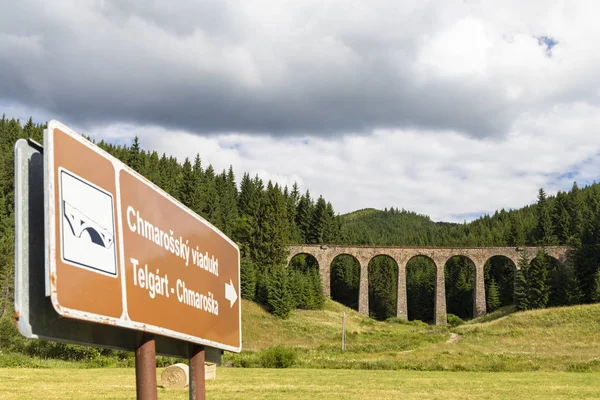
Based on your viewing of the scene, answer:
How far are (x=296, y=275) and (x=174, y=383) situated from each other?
55.9m

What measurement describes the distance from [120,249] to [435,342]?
53.2 metres

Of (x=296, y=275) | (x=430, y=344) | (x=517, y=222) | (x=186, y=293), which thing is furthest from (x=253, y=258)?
(x=186, y=293)

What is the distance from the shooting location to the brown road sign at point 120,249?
212 centimetres

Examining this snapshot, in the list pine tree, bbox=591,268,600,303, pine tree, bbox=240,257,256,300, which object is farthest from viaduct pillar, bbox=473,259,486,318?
pine tree, bbox=240,257,256,300

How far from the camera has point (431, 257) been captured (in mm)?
83875

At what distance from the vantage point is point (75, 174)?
2258 mm

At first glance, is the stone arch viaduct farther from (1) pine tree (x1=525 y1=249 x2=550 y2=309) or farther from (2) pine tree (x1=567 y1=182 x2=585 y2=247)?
(1) pine tree (x1=525 y1=249 x2=550 y2=309)

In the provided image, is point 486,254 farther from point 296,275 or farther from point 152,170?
point 152,170

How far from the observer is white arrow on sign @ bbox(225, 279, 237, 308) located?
164 inches

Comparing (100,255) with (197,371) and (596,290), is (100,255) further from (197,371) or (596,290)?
(596,290)

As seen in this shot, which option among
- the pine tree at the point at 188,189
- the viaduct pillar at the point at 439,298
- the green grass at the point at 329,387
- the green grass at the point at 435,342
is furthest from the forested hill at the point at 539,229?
the green grass at the point at 329,387

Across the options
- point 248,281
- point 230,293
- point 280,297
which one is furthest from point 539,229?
point 230,293

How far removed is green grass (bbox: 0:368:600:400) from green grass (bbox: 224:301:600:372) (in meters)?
6.50

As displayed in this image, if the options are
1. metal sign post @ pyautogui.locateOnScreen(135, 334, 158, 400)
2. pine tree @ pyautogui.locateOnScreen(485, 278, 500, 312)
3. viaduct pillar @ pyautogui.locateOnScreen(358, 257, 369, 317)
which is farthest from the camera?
pine tree @ pyautogui.locateOnScreen(485, 278, 500, 312)
